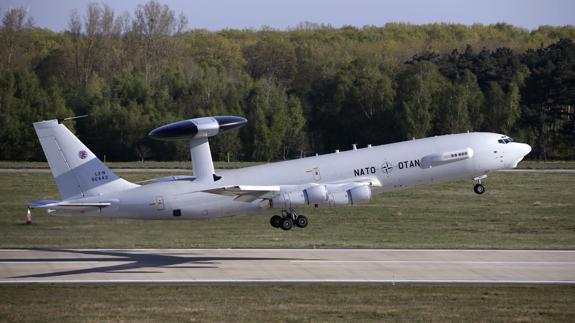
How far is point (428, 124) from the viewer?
118500 millimetres

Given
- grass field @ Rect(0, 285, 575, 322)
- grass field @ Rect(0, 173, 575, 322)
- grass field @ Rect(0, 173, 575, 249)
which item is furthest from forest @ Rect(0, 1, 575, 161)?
grass field @ Rect(0, 285, 575, 322)

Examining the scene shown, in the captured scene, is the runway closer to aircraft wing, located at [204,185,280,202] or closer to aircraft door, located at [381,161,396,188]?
aircraft wing, located at [204,185,280,202]

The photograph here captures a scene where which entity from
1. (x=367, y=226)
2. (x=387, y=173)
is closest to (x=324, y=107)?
(x=367, y=226)

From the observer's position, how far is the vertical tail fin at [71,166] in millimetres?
50438

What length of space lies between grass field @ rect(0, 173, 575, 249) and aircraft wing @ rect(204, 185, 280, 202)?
1645mm

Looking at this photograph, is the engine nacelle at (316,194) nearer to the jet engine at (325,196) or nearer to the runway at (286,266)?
the jet engine at (325,196)

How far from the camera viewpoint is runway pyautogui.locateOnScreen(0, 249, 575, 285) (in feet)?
156

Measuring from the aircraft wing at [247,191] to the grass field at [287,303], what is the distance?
5646 mm

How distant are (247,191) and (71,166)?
31.5 feet

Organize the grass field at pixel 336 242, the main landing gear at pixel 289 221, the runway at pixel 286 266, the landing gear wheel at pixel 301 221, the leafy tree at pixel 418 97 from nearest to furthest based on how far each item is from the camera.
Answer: the grass field at pixel 336 242, the runway at pixel 286 266, the landing gear wheel at pixel 301 221, the main landing gear at pixel 289 221, the leafy tree at pixel 418 97

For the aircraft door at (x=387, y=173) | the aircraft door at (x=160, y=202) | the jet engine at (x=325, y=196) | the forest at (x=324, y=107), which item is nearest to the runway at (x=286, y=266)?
the aircraft door at (x=160, y=202)

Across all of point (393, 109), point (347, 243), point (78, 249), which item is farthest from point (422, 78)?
point (78, 249)

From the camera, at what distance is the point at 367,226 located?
228ft

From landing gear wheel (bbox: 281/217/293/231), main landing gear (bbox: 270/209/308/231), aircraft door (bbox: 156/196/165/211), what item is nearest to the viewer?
aircraft door (bbox: 156/196/165/211)
